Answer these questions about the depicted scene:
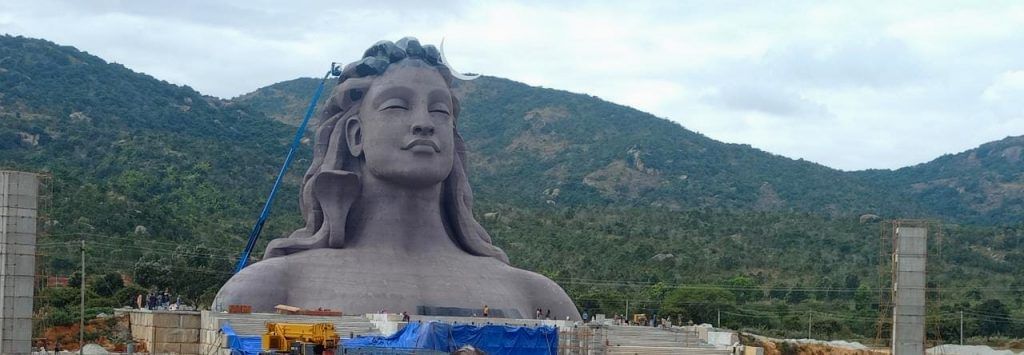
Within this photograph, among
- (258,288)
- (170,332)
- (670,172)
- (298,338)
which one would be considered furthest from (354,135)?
(670,172)

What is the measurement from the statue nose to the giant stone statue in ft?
0.07

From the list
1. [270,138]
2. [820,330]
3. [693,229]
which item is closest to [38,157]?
[270,138]

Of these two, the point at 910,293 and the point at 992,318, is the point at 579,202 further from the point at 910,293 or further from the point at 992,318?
the point at 910,293

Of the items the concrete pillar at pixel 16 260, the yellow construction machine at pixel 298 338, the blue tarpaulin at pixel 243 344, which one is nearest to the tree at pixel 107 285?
the blue tarpaulin at pixel 243 344

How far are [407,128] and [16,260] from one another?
38.4ft

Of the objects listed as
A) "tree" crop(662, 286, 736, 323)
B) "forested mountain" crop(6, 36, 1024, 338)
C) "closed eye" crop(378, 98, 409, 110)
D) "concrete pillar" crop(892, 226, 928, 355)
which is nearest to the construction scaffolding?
"concrete pillar" crop(892, 226, 928, 355)

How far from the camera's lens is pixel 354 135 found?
37375 mm

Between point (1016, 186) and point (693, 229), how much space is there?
43291 millimetres

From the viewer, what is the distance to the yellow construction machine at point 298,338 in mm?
28242

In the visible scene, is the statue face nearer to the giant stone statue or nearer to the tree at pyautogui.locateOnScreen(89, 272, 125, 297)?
the giant stone statue

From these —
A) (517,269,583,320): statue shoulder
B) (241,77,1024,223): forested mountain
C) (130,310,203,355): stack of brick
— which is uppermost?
(241,77,1024,223): forested mountain

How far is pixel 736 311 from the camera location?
56.6 meters

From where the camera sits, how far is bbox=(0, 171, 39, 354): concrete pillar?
2622 centimetres

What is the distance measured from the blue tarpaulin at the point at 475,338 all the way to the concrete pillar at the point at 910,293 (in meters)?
7.33
